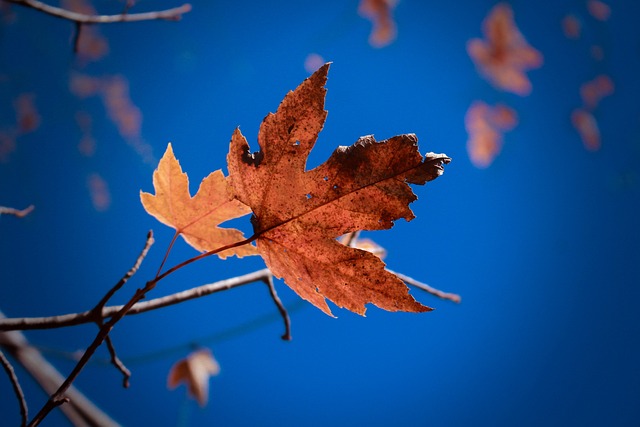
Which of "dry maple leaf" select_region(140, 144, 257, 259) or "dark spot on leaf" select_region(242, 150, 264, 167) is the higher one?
"dark spot on leaf" select_region(242, 150, 264, 167)

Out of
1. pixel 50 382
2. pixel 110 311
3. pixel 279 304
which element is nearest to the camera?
pixel 110 311

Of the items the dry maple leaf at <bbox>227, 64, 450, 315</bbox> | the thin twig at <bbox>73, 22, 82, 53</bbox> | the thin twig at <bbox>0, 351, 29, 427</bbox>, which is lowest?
the thin twig at <bbox>0, 351, 29, 427</bbox>

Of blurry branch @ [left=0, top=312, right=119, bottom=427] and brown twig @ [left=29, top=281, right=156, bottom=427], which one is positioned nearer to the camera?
brown twig @ [left=29, top=281, right=156, bottom=427]

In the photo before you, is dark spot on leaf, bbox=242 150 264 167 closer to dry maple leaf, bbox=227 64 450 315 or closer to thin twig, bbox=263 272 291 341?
dry maple leaf, bbox=227 64 450 315

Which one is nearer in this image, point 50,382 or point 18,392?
point 18,392

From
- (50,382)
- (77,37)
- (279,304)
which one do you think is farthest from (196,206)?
(50,382)

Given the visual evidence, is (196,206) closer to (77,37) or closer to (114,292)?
(114,292)

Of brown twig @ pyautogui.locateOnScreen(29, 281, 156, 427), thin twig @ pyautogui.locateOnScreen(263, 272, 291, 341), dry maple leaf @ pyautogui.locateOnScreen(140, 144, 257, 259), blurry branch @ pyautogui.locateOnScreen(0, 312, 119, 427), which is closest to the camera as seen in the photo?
brown twig @ pyautogui.locateOnScreen(29, 281, 156, 427)

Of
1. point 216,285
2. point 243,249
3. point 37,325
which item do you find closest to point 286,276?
point 243,249

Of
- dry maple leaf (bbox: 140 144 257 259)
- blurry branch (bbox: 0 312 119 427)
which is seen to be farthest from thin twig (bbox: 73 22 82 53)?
blurry branch (bbox: 0 312 119 427)
